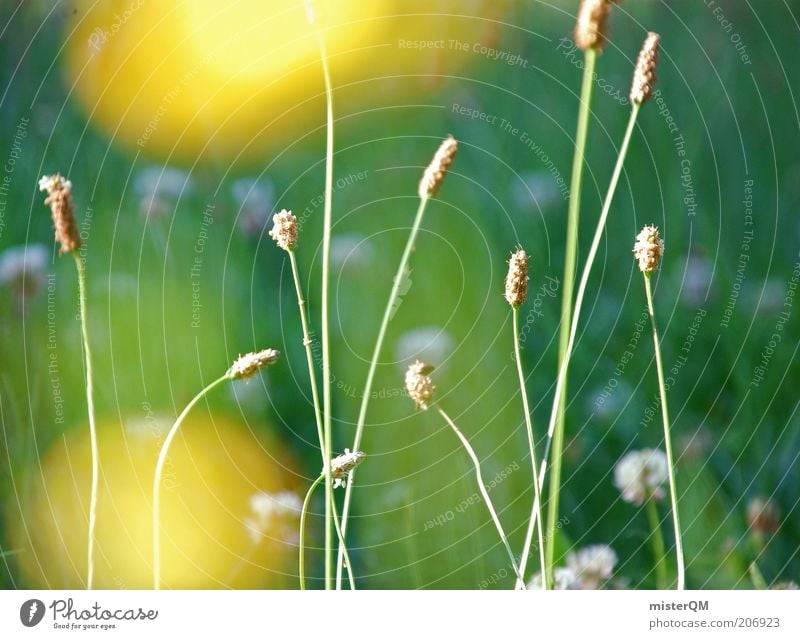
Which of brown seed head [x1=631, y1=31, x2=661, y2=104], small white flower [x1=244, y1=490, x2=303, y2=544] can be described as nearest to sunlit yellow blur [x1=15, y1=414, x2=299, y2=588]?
small white flower [x1=244, y1=490, x2=303, y2=544]

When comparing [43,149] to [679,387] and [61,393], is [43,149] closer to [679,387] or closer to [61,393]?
[61,393]

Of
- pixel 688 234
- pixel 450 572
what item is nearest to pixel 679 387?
pixel 688 234

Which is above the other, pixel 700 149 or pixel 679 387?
pixel 700 149

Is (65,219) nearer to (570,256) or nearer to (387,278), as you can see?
(387,278)

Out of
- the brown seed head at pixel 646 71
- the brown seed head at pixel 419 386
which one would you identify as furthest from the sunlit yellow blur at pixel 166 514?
the brown seed head at pixel 646 71
